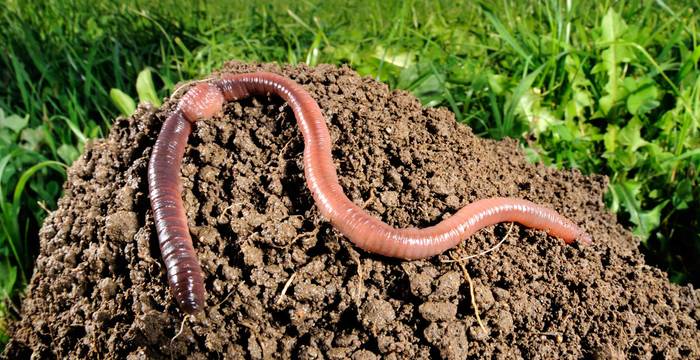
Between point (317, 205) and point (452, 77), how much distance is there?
8.41 feet

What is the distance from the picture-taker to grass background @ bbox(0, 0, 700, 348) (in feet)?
14.9

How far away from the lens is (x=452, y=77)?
505 centimetres

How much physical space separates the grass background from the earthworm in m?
1.37

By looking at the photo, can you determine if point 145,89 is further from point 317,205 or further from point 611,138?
Answer: point 611,138

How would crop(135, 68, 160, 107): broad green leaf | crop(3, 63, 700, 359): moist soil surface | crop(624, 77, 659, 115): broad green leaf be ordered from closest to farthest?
1. crop(3, 63, 700, 359): moist soil surface
2. crop(135, 68, 160, 107): broad green leaf
3. crop(624, 77, 659, 115): broad green leaf

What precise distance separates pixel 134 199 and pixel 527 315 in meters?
2.11

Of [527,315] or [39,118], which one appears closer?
[527,315]

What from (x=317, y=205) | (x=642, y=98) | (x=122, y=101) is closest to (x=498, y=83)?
(x=642, y=98)

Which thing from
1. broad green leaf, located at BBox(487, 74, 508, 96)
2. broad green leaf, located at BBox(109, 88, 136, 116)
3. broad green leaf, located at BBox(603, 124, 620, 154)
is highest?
broad green leaf, located at BBox(109, 88, 136, 116)

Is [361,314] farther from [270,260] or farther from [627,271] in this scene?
[627,271]

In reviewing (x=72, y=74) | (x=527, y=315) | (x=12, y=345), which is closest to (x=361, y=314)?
(x=527, y=315)

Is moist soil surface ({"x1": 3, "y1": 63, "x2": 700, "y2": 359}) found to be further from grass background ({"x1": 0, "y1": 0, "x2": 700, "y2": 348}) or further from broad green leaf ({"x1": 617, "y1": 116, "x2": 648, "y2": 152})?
broad green leaf ({"x1": 617, "y1": 116, "x2": 648, "y2": 152})

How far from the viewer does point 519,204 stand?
3143mm

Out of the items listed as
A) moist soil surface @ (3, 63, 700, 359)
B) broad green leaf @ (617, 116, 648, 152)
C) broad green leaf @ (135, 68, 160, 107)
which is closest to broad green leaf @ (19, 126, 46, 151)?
broad green leaf @ (135, 68, 160, 107)
